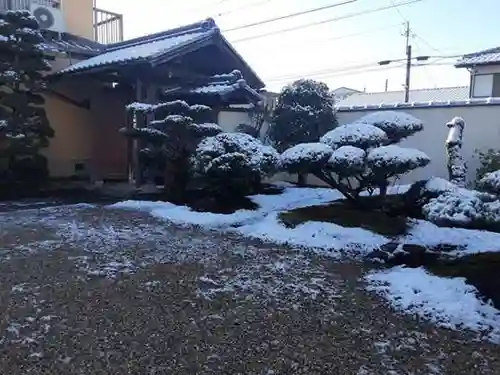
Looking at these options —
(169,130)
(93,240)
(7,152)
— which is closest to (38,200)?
(7,152)

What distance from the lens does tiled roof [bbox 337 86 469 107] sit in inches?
867

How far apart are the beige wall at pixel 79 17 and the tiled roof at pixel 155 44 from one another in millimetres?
1886

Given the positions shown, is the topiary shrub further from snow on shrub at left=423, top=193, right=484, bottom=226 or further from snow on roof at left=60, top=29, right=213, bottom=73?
snow on roof at left=60, top=29, right=213, bottom=73

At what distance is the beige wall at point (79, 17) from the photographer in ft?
42.0

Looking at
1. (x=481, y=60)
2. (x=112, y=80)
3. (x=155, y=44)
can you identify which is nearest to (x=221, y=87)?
(x=155, y=44)

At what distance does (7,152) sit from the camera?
31.0ft

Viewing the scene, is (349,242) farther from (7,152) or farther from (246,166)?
(7,152)

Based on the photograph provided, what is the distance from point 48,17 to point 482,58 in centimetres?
1255

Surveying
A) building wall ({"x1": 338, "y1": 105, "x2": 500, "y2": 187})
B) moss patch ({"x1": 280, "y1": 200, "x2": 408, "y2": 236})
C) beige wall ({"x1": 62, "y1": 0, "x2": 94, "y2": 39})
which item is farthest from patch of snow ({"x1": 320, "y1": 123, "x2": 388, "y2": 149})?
beige wall ({"x1": 62, "y1": 0, "x2": 94, "y2": 39})

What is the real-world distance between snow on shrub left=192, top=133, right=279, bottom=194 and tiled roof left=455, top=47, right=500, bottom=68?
1005 cm

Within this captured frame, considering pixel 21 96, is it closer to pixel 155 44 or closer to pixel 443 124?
pixel 155 44

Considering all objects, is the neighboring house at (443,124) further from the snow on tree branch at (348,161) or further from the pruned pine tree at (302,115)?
the snow on tree branch at (348,161)

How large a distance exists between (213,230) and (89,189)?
5.09 meters

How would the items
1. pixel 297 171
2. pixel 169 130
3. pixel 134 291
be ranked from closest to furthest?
pixel 134 291
pixel 297 171
pixel 169 130
